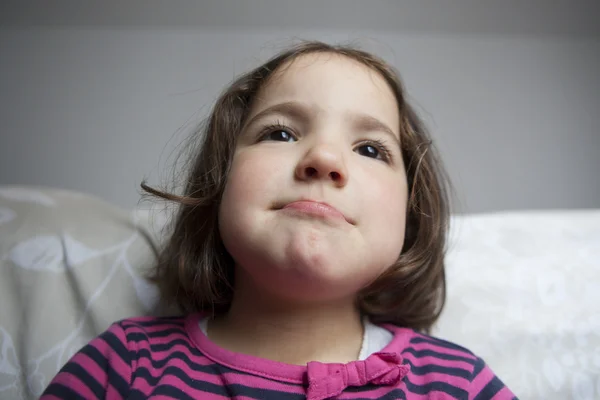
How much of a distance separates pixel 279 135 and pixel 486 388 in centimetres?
46

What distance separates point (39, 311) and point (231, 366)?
35 centimetres

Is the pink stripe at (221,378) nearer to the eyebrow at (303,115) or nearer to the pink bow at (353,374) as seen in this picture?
the pink bow at (353,374)

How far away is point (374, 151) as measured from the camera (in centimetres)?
72

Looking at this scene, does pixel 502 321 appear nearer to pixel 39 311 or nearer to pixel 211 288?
pixel 211 288

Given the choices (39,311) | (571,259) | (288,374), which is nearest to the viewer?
(288,374)

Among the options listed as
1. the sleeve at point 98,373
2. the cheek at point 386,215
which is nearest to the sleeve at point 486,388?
the cheek at point 386,215

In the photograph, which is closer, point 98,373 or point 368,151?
point 98,373

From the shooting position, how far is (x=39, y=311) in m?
0.76

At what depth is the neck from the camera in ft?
2.15

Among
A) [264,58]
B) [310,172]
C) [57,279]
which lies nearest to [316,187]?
[310,172]

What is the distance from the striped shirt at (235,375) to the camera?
597 mm

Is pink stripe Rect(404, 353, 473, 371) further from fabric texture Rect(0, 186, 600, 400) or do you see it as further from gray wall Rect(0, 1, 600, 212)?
gray wall Rect(0, 1, 600, 212)

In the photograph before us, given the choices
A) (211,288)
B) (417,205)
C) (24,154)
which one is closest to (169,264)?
(211,288)

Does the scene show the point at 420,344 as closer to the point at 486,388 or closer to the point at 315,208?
the point at 486,388
